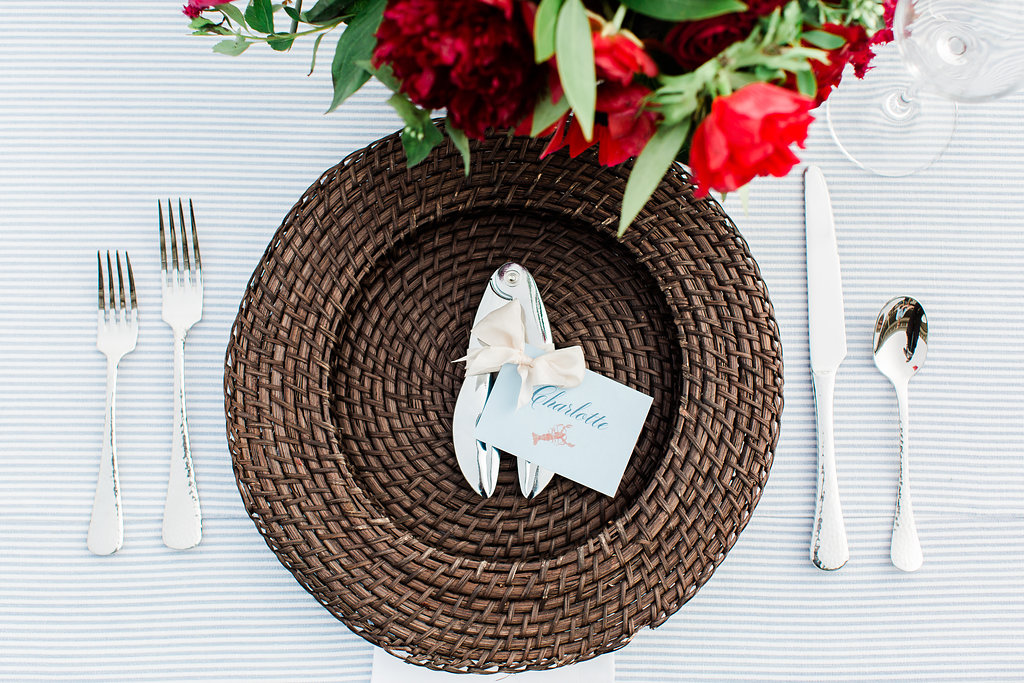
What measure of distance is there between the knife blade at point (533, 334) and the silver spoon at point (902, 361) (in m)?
0.36

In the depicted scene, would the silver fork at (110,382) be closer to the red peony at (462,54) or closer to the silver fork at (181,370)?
the silver fork at (181,370)

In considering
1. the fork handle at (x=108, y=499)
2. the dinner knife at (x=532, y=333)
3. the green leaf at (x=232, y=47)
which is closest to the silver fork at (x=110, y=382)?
the fork handle at (x=108, y=499)

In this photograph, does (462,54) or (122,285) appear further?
(122,285)

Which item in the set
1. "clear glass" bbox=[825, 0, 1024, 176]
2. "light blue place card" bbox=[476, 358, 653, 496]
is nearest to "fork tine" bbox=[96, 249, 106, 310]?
"light blue place card" bbox=[476, 358, 653, 496]

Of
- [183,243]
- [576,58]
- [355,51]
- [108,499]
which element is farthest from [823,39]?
[108,499]

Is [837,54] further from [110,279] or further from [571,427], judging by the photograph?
[110,279]

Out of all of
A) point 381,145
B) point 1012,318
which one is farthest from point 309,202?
point 1012,318

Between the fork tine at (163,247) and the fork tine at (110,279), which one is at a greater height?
the fork tine at (163,247)

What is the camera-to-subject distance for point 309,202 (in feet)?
1.82

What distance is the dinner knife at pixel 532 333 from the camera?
22.9 inches

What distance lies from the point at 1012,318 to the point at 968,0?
345 mm

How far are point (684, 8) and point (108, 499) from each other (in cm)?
67

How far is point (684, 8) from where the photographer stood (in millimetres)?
297

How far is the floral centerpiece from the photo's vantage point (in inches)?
11.3
